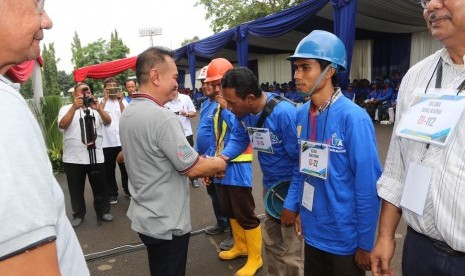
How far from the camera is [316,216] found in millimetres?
1935

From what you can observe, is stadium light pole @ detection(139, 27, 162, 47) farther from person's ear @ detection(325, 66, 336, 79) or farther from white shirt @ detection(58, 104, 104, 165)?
person's ear @ detection(325, 66, 336, 79)

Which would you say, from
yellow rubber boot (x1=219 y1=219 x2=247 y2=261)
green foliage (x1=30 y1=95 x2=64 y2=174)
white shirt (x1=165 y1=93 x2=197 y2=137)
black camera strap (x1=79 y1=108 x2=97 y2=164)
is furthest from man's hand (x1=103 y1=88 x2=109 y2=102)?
green foliage (x1=30 y1=95 x2=64 y2=174)

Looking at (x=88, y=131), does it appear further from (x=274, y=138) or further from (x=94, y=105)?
(x=274, y=138)

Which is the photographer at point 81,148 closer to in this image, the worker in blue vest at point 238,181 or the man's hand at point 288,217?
the worker in blue vest at point 238,181

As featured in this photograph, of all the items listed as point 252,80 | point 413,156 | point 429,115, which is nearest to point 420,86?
point 429,115

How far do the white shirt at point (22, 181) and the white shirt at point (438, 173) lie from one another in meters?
1.29

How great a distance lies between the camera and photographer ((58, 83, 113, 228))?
4375mm

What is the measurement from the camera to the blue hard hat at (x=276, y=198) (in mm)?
2557

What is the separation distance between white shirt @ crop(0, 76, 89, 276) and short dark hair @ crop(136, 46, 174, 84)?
4.94ft

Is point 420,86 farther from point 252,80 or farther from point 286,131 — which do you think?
point 252,80

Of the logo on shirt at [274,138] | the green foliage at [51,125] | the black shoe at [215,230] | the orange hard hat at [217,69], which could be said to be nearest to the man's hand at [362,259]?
the logo on shirt at [274,138]

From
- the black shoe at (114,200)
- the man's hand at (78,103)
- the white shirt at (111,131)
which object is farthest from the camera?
the black shoe at (114,200)

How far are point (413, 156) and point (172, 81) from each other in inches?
59.3

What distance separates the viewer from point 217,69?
3.31 meters
